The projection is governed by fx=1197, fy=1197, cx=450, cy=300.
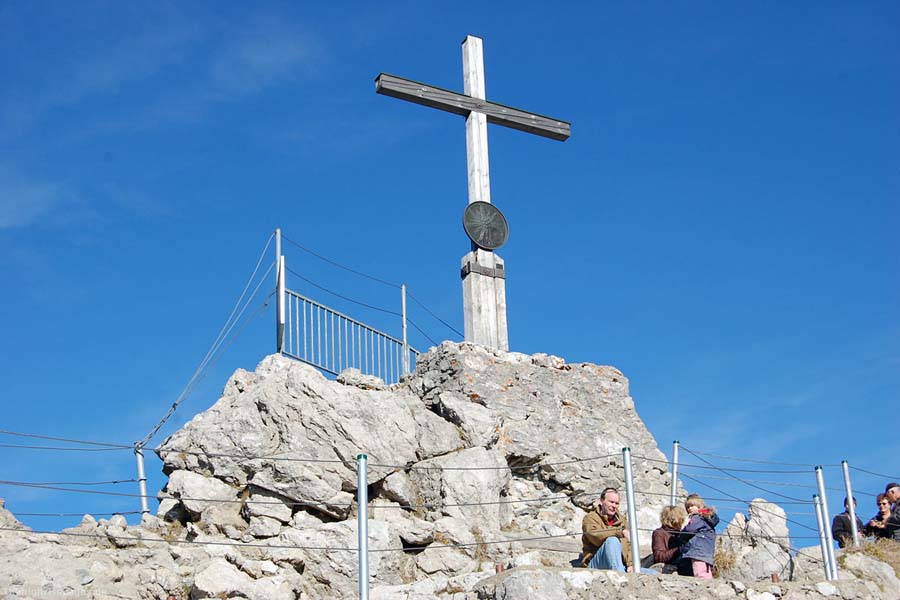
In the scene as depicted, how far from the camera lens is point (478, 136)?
17094 millimetres

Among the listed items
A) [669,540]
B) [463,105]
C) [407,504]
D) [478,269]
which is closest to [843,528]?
[669,540]

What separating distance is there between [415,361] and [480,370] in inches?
48.4

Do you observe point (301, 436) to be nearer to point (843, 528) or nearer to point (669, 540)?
point (669, 540)

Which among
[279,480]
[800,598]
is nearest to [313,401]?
[279,480]

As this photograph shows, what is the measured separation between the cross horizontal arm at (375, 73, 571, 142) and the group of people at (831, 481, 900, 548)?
737 cm

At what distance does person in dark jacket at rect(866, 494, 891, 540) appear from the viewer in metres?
13.3

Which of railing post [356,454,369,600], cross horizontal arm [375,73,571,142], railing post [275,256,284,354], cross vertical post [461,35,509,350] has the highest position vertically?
cross horizontal arm [375,73,571,142]

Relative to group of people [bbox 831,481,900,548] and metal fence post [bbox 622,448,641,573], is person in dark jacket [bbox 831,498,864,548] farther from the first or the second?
metal fence post [bbox 622,448,641,573]

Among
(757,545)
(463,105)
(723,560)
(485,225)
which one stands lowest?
(723,560)

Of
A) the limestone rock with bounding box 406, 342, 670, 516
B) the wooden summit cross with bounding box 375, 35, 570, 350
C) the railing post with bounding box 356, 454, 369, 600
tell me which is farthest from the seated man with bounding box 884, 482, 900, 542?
the railing post with bounding box 356, 454, 369, 600

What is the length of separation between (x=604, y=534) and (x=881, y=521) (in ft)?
13.7

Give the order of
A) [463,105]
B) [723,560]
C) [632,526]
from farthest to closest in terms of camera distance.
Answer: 1. [463,105]
2. [723,560]
3. [632,526]

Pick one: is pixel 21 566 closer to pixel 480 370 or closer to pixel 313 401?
pixel 313 401

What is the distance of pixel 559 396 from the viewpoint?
1531cm
